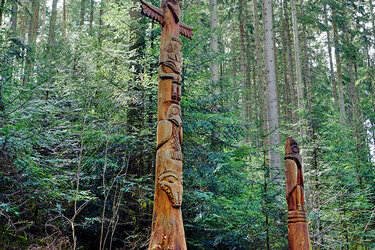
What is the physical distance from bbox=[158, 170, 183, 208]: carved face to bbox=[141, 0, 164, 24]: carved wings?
10.5ft

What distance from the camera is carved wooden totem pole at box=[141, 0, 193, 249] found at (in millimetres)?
5379

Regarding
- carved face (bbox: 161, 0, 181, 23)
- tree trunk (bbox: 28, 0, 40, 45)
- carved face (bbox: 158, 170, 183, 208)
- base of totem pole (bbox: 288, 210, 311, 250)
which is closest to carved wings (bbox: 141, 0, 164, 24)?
carved face (bbox: 161, 0, 181, 23)

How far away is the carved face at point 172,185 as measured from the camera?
555cm

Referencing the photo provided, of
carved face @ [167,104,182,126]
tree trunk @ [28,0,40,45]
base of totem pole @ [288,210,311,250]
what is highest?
tree trunk @ [28,0,40,45]

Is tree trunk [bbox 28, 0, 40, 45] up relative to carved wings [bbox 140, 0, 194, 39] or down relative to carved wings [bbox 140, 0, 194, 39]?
up

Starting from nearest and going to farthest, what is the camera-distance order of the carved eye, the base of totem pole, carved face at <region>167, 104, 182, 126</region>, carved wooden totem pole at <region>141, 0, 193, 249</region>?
1. the base of totem pole
2. carved wooden totem pole at <region>141, 0, 193, 249</region>
3. the carved eye
4. carved face at <region>167, 104, 182, 126</region>

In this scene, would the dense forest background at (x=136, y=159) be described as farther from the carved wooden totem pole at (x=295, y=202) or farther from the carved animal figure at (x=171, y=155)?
the carved wooden totem pole at (x=295, y=202)

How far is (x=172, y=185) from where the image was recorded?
5617 millimetres

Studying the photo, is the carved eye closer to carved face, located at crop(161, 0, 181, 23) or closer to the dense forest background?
the dense forest background

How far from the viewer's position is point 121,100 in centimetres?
872

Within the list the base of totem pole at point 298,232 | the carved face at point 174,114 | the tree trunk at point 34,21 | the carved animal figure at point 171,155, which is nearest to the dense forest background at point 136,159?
the carved animal figure at point 171,155

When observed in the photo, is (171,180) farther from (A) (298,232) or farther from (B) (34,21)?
(B) (34,21)

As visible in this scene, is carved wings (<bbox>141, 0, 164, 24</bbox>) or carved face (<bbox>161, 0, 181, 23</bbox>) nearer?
carved wings (<bbox>141, 0, 164, 24</bbox>)

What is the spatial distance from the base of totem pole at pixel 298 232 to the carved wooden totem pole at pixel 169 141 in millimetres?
1709
